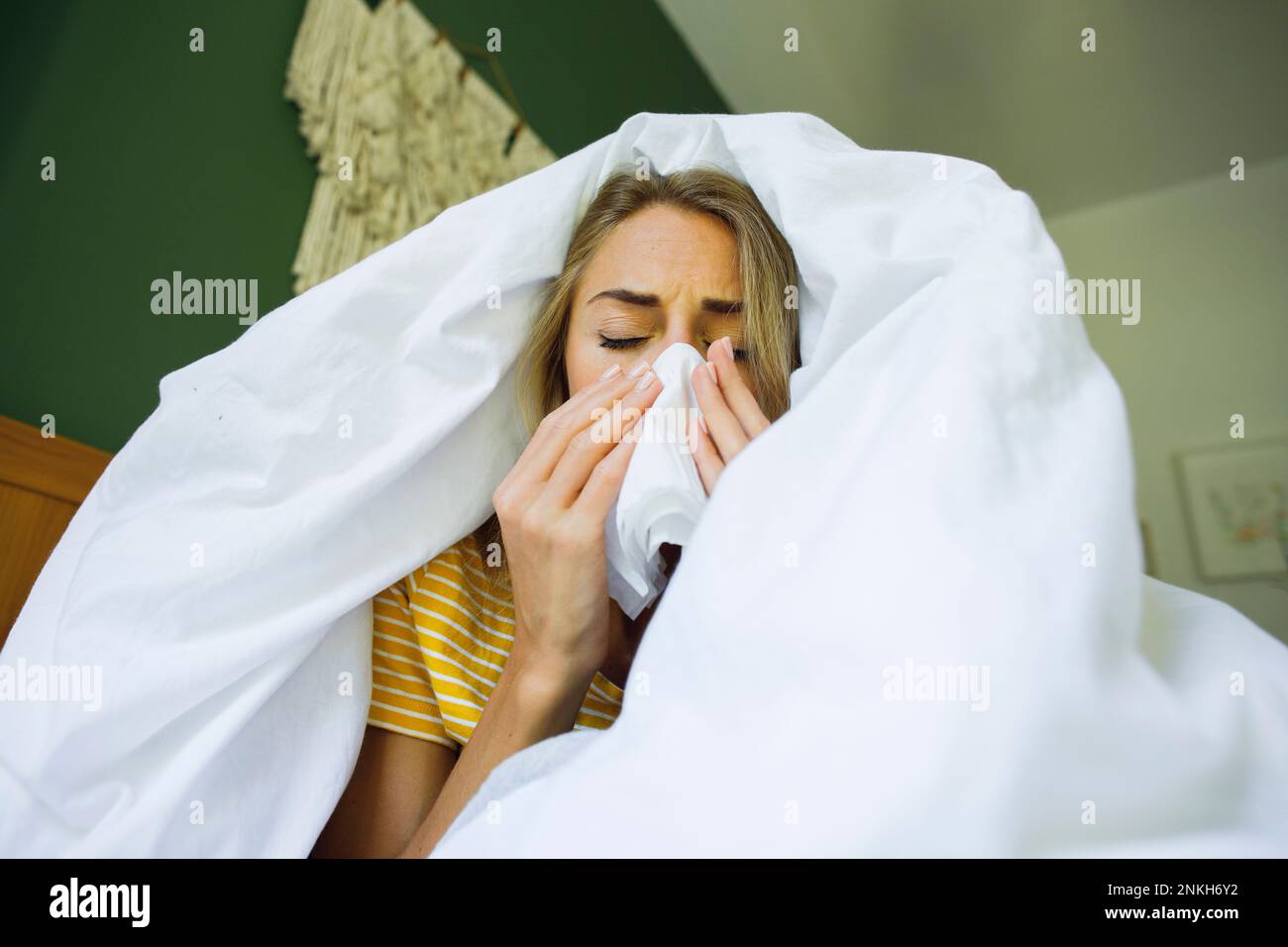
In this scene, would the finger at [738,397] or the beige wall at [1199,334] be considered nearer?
the finger at [738,397]

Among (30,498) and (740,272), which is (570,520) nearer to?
(740,272)

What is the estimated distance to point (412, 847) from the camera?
0.65 meters

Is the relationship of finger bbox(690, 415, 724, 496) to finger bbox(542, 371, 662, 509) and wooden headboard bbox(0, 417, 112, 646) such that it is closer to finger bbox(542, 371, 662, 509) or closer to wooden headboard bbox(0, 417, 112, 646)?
finger bbox(542, 371, 662, 509)

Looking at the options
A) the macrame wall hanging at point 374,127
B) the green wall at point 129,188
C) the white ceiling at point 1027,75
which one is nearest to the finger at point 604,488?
the green wall at point 129,188

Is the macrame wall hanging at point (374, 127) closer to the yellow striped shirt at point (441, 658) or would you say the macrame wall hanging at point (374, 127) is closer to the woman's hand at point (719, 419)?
the yellow striped shirt at point (441, 658)

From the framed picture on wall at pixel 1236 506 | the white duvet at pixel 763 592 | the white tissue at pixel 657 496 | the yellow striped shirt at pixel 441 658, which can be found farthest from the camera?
the framed picture on wall at pixel 1236 506

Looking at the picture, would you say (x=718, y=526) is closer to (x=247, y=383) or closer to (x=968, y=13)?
(x=247, y=383)

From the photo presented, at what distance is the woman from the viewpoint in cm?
65

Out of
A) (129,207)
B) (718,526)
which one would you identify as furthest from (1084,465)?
(129,207)

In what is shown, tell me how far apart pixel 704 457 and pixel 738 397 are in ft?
0.25

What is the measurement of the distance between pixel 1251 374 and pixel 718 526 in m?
3.33

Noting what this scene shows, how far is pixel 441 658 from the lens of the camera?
0.76m

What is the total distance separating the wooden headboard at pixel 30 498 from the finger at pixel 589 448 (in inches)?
19.1

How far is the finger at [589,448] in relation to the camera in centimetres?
66
